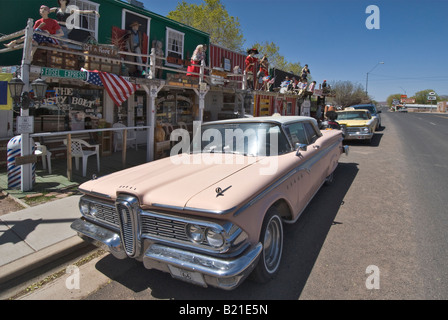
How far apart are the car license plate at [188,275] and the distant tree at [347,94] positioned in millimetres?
48326

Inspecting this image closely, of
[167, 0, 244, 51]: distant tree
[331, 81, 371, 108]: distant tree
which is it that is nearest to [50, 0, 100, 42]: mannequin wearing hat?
[167, 0, 244, 51]: distant tree

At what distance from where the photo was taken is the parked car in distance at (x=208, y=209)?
2359mm

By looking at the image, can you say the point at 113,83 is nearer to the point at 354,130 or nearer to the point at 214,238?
the point at 214,238

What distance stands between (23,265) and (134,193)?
1769 millimetres

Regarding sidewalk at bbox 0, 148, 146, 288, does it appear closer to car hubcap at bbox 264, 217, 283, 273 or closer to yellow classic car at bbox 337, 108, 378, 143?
car hubcap at bbox 264, 217, 283, 273

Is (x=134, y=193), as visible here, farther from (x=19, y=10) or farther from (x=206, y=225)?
(x=19, y=10)

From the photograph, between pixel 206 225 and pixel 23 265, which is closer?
pixel 206 225

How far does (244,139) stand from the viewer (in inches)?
161

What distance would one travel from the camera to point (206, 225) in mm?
2348

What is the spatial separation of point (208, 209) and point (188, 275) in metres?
0.58

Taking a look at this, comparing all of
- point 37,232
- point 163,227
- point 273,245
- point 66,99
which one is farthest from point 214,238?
point 66,99

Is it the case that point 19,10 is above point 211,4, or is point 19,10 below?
below

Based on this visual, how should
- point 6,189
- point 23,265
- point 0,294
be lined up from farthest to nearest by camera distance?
point 6,189 → point 23,265 → point 0,294
